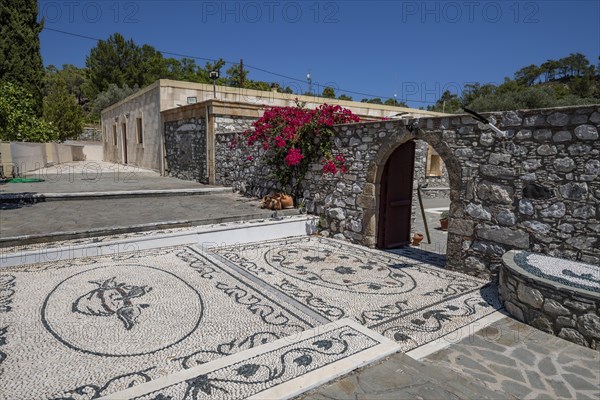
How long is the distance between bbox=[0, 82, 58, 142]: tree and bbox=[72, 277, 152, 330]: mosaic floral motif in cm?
417

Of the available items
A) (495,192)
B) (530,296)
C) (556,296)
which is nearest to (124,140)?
(495,192)

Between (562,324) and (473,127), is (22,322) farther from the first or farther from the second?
(473,127)

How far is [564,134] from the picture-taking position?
4.05 meters

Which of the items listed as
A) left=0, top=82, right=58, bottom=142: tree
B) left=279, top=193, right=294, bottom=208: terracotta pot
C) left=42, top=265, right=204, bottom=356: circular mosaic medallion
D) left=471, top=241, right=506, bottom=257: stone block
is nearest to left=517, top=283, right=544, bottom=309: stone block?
left=471, top=241, right=506, bottom=257: stone block

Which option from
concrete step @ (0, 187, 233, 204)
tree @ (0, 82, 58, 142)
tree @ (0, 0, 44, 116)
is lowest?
concrete step @ (0, 187, 233, 204)

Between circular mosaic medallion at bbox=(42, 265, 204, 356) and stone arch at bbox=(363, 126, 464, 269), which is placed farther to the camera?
stone arch at bbox=(363, 126, 464, 269)

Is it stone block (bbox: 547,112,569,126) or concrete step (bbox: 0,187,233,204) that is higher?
stone block (bbox: 547,112,569,126)

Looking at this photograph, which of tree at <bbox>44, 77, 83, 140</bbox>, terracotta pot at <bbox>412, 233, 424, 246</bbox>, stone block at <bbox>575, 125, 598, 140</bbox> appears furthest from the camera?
tree at <bbox>44, 77, 83, 140</bbox>

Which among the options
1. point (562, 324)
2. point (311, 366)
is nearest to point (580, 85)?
point (562, 324)

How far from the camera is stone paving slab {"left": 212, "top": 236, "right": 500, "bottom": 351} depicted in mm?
3588

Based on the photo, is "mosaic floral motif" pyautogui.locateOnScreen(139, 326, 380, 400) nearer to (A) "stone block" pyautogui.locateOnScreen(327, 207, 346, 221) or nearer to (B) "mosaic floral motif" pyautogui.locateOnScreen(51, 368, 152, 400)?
(B) "mosaic floral motif" pyautogui.locateOnScreen(51, 368, 152, 400)

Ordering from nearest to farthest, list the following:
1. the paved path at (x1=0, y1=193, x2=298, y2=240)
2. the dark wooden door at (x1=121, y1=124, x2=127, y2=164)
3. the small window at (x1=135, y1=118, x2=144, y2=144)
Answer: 1. the paved path at (x1=0, y1=193, x2=298, y2=240)
2. the small window at (x1=135, y1=118, x2=144, y2=144)
3. the dark wooden door at (x1=121, y1=124, x2=127, y2=164)

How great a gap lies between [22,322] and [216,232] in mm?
3166

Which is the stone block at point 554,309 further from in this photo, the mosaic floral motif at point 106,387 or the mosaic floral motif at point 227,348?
the mosaic floral motif at point 106,387
